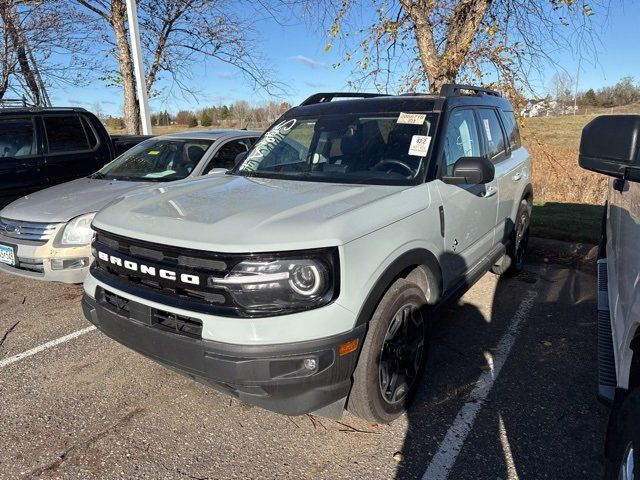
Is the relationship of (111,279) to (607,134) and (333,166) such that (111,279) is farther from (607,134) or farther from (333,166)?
(607,134)

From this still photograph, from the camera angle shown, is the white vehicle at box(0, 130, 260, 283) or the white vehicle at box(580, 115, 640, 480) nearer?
the white vehicle at box(580, 115, 640, 480)

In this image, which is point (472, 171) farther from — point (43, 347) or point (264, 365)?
point (43, 347)

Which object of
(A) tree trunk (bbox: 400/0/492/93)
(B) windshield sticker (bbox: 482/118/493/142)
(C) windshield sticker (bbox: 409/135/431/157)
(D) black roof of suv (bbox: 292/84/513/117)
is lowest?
(C) windshield sticker (bbox: 409/135/431/157)

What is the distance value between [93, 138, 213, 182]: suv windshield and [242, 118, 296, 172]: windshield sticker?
1886mm

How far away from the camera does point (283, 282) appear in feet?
7.13

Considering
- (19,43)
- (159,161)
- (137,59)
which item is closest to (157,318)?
(159,161)

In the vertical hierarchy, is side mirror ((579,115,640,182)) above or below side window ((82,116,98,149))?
below

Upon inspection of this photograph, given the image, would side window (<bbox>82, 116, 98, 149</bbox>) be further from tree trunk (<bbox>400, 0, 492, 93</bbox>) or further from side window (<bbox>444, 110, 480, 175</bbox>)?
side window (<bbox>444, 110, 480, 175</bbox>)

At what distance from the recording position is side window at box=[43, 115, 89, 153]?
6.61 m

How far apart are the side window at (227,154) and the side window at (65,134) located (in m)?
2.48

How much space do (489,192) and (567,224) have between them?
13.7ft

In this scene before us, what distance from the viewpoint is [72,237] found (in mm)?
4371

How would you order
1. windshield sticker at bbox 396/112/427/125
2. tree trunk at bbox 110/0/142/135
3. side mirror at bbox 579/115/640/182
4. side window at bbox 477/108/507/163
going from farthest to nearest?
tree trunk at bbox 110/0/142/135, side window at bbox 477/108/507/163, windshield sticker at bbox 396/112/427/125, side mirror at bbox 579/115/640/182

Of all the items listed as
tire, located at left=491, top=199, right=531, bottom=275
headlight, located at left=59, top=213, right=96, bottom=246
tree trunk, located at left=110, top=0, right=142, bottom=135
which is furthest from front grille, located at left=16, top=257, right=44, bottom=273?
tree trunk, located at left=110, top=0, right=142, bottom=135
